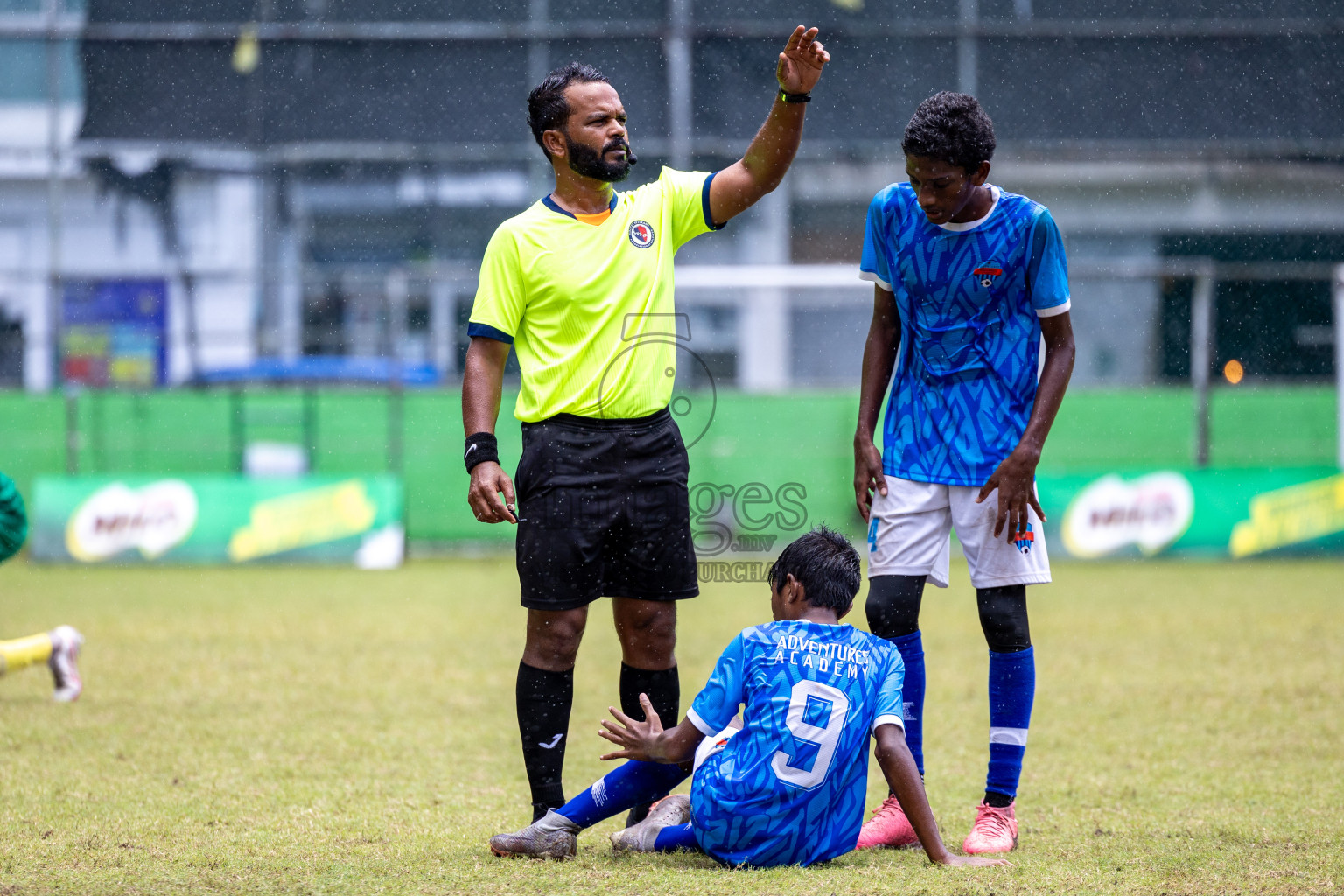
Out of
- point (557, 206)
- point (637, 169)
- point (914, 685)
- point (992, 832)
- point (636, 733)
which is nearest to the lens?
point (636, 733)

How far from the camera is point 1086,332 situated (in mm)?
14094

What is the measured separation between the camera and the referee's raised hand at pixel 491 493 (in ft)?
11.0

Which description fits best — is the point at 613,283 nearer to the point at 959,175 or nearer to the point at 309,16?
the point at 959,175

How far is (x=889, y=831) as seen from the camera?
3508 mm

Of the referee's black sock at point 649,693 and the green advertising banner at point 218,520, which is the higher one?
the referee's black sock at point 649,693

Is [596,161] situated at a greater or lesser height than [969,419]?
greater

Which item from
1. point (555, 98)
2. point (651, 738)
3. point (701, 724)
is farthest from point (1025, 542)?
point (555, 98)

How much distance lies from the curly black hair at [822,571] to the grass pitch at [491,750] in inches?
24.5

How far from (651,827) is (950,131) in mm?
1851

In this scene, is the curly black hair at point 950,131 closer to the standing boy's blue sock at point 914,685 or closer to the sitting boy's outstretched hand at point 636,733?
the standing boy's blue sock at point 914,685

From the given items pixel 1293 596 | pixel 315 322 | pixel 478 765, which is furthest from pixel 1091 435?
pixel 478 765

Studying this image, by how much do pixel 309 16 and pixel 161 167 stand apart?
3.35 m

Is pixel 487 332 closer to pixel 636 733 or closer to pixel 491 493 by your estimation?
pixel 491 493

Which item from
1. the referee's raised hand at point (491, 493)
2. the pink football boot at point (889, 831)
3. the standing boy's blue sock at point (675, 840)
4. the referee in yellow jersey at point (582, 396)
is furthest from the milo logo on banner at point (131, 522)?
the pink football boot at point (889, 831)
